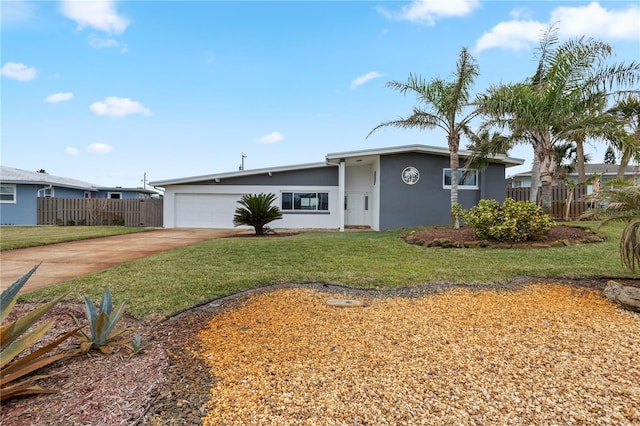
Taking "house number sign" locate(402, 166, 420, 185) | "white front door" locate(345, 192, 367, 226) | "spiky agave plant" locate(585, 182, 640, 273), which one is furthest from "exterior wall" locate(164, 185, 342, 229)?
"spiky agave plant" locate(585, 182, 640, 273)

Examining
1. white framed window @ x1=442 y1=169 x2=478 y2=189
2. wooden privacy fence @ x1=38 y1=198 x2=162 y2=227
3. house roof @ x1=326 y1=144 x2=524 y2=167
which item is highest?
house roof @ x1=326 y1=144 x2=524 y2=167

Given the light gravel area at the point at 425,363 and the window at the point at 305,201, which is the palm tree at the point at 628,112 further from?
the window at the point at 305,201

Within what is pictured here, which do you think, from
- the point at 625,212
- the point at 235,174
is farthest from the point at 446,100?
the point at 235,174

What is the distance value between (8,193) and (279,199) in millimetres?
16802

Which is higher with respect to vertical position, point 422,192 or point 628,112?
point 628,112

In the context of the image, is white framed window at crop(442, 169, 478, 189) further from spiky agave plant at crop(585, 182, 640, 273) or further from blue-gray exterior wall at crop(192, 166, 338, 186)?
spiky agave plant at crop(585, 182, 640, 273)

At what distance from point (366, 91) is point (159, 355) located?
13.8 m

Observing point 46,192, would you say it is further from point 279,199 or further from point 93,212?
point 279,199

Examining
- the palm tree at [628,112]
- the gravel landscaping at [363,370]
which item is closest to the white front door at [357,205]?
the palm tree at [628,112]

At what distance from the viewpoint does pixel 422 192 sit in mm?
14523

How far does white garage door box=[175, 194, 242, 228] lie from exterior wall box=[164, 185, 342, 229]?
0.86 ft

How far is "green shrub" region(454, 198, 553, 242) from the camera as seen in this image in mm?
8305

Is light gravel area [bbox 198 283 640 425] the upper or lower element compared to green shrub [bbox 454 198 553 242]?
lower

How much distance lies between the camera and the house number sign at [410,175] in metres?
14.5
